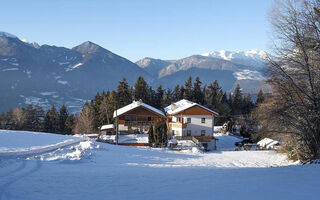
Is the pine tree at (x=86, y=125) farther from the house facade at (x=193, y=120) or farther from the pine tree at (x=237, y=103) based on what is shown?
the pine tree at (x=237, y=103)

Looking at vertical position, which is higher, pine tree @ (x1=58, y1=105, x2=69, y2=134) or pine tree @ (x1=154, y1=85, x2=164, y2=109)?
pine tree @ (x1=154, y1=85, x2=164, y2=109)

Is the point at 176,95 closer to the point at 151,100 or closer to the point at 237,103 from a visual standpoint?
the point at 151,100

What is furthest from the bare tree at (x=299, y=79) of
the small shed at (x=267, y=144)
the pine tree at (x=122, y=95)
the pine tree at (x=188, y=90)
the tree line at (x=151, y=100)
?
the pine tree at (x=188, y=90)

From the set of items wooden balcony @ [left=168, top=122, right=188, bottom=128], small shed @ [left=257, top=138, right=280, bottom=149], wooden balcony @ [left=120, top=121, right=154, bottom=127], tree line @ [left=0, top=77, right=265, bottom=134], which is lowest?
small shed @ [left=257, top=138, right=280, bottom=149]

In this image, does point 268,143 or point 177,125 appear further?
point 177,125

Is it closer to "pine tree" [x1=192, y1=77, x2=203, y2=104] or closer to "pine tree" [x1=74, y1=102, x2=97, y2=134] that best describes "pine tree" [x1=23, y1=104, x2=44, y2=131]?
"pine tree" [x1=74, y1=102, x2=97, y2=134]

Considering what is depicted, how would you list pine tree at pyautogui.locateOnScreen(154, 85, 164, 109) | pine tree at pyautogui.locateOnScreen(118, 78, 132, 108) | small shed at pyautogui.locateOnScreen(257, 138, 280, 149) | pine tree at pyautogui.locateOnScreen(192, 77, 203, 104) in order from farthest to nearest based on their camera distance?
pine tree at pyautogui.locateOnScreen(154, 85, 164, 109) < pine tree at pyautogui.locateOnScreen(192, 77, 203, 104) < pine tree at pyautogui.locateOnScreen(118, 78, 132, 108) < small shed at pyautogui.locateOnScreen(257, 138, 280, 149)

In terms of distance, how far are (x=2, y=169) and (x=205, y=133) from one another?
118ft

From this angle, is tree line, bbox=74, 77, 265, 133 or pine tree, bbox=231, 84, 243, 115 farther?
pine tree, bbox=231, 84, 243, 115

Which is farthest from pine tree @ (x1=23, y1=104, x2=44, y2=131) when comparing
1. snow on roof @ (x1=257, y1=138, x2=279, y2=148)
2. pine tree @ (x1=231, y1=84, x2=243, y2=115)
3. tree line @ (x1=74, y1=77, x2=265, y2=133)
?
pine tree @ (x1=231, y1=84, x2=243, y2=115)

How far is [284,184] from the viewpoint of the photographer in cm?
892

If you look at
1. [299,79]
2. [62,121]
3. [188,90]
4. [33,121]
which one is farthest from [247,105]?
[299,79]

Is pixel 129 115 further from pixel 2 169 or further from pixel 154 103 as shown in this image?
pixel 2 169

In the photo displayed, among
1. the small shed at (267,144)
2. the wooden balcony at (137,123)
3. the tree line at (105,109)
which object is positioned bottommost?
the small shed at (267,144)
